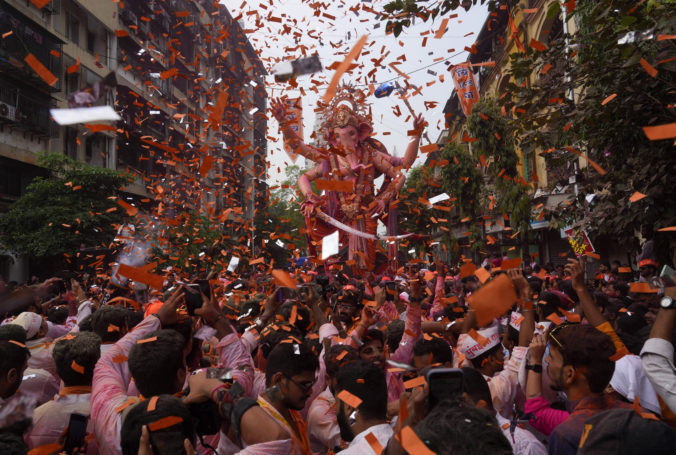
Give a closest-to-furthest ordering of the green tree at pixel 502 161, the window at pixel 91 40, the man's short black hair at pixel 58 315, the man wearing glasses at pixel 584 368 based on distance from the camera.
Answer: the man wearing glasses at pixel 584 368 → the man's short black hair at pixel 58 315 → the green tree at pixel 502 161 → the window at pixel 91 40

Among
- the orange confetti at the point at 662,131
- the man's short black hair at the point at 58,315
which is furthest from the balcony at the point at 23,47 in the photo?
→ the orange confetti at the point at 662,131

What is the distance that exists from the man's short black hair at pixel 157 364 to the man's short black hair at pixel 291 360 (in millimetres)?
466

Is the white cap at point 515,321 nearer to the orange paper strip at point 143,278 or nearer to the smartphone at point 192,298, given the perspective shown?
the smartphone at point 192,298

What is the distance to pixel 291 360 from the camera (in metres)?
2.71

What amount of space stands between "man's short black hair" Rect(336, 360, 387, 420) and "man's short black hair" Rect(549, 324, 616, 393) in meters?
0.92

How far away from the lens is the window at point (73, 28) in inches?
976

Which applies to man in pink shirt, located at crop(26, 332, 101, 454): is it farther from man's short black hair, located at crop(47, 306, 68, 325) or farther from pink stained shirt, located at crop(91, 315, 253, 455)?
man's short black hair, located at crop(47, 306, 68, 325)

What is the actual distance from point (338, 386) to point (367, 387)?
0.84 feet

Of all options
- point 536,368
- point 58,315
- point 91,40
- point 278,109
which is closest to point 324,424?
point 536,368

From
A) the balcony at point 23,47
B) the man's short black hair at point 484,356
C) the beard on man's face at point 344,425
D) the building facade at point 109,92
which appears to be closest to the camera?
the beard on man's face at point 344,425

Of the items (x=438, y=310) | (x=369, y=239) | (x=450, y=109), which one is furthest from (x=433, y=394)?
(x=450, y=109)

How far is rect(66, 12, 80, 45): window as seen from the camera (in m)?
24.8

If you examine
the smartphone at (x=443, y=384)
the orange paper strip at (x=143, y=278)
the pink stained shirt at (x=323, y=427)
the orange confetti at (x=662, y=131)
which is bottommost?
the pink stained shirt at (x=323, y=427)

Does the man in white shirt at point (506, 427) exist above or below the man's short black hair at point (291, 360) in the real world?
below
